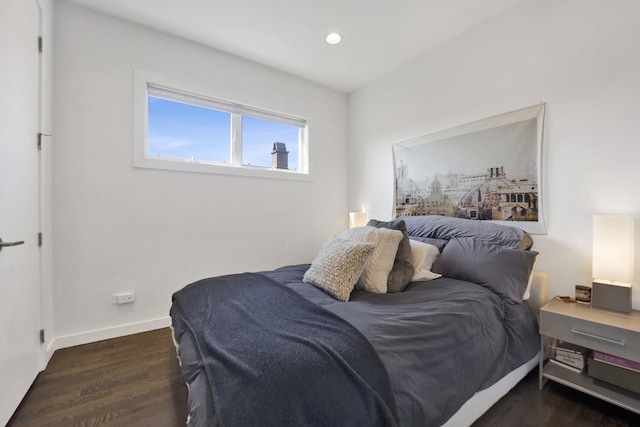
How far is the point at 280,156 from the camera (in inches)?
134

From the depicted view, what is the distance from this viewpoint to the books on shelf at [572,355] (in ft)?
5.40

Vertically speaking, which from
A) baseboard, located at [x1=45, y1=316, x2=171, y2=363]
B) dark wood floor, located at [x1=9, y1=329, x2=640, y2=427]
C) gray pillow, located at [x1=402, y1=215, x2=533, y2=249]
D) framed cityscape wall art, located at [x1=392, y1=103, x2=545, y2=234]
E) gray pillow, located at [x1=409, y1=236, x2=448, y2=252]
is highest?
framed cityscape wall art, located at [x1=392, y1=103, x2=545, y2=234]

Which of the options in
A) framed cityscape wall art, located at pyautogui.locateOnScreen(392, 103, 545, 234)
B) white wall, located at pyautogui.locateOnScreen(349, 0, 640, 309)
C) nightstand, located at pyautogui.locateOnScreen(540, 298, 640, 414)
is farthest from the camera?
framed cityscape wall art, located at pyautogui.locateOnScreen(392, 103, 545, 234)

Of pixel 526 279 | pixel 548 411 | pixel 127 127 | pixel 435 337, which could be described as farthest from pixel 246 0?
pixel 548 411

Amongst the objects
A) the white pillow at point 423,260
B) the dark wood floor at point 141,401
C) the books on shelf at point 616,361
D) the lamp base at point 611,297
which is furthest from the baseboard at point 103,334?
the lamp base at point 611,297

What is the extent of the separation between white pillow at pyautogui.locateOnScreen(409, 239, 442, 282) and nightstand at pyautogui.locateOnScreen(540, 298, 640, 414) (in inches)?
27.6

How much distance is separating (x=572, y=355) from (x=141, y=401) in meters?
2.61

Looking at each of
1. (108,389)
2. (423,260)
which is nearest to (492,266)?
(423,260)

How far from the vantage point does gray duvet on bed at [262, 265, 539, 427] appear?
41.9 inches

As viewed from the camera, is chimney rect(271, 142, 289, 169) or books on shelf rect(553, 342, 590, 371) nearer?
books on shelf rect(553, 342, 590, 371)

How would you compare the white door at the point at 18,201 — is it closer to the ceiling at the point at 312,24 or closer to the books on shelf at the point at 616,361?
the ceiling at the point at 312,24

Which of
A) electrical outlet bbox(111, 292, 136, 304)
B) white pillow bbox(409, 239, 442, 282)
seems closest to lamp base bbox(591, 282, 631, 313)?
white pillow bbox(409, 239, 442, 282)

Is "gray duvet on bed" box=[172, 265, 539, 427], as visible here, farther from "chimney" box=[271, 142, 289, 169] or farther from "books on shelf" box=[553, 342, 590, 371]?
"chimney" box=[271, 142, 289, 169]

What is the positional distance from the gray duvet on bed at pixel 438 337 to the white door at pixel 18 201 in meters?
1.47
